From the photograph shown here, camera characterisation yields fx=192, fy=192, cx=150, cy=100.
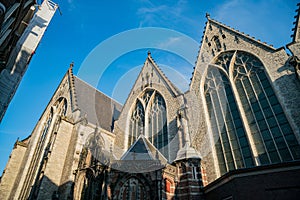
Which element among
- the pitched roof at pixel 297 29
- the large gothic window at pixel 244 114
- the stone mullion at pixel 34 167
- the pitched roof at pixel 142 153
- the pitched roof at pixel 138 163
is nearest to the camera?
the pitched roof at pixel 138 163

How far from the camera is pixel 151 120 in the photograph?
1573 cm

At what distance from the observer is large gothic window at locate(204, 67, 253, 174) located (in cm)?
1012

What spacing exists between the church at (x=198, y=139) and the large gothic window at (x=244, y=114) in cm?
5

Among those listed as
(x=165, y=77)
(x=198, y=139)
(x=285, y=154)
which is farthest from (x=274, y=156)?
(x=165, y=77)

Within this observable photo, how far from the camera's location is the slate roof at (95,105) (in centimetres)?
1811

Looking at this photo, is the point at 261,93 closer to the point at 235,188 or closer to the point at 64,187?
the point at 235,188

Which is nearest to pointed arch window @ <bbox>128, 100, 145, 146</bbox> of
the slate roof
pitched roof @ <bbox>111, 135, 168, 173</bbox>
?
the slate roof

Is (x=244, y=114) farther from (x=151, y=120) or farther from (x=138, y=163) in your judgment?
(x=151, y=120)

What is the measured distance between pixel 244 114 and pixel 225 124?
1196 mm

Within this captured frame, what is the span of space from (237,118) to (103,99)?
54.2 feet

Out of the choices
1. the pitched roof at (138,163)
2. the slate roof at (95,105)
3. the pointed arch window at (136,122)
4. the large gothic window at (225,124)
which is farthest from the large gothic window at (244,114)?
the slate roof at (95,105)

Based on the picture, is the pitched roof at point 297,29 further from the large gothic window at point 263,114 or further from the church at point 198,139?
the large gothic window at point 263,114

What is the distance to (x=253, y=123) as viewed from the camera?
1034 centimetres

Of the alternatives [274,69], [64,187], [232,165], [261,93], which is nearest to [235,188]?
[232,165]
